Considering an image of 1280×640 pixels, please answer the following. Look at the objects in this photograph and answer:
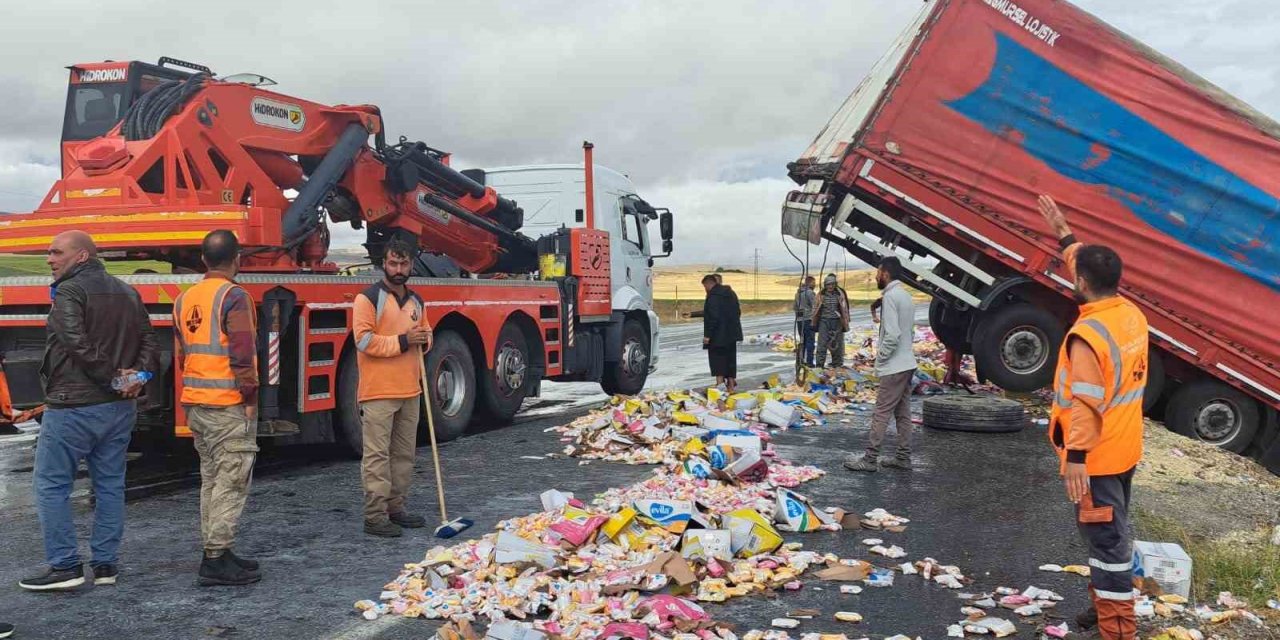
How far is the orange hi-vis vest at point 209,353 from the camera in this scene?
14.9ft

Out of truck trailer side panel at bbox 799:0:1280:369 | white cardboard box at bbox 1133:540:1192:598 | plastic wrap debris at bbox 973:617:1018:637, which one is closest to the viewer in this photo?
plastic wrap debris at bbox 973:617:1018:637

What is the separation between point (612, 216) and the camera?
1187 cm

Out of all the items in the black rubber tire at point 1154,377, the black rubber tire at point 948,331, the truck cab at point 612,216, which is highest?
the truck cab at point 612,216

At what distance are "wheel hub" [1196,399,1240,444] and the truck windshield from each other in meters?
11.0

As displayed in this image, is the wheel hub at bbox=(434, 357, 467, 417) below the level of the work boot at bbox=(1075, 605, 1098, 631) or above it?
above

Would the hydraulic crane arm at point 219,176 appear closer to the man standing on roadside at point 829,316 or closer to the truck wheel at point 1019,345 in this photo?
the truck wheel at point 1019,345

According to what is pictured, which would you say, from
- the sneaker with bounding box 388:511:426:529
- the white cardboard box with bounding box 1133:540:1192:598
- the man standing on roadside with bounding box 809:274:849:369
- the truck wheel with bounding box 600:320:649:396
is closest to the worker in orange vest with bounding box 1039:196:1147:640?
the white cardboard box with bounding box 1133:540:1192:598

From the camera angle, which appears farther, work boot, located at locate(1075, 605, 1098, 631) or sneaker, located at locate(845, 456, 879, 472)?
sneaker, located at locate(845, 456, 879, 472)

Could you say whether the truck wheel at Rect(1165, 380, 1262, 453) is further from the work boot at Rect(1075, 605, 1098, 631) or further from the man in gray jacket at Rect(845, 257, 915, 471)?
the work boot at Rect(1075, 605, 1098, 631)

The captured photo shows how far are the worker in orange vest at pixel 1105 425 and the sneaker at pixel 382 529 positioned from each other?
368 cm

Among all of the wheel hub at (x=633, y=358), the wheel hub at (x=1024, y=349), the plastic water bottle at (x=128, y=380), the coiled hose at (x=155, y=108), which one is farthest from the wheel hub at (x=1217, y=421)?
the coiled hose at (x=155, y=108)

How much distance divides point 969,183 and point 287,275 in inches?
283

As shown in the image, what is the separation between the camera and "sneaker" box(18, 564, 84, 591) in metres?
4.46

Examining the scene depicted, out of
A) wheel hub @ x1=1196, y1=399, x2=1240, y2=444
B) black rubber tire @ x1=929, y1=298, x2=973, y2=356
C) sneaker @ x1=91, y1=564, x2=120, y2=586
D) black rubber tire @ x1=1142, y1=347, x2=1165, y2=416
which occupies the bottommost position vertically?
wheel hub @ x1=1196, y1=399, x2=1240, y2=444
